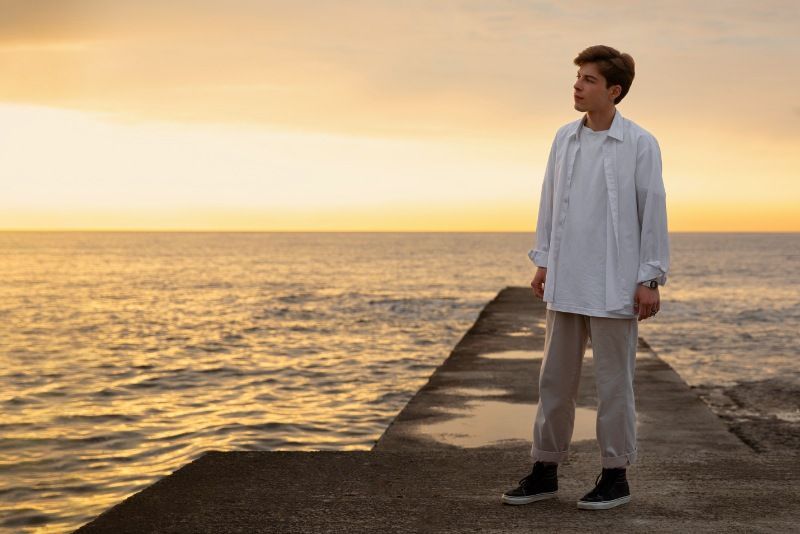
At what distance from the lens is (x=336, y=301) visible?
31312 millimetres

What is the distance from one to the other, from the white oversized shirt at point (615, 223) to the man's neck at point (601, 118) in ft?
0.08

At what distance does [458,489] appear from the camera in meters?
4.25

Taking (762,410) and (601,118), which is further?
(762,410)

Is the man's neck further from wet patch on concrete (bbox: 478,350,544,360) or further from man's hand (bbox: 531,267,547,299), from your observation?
wet patch on concrete (bbox: 478,350,544,360)

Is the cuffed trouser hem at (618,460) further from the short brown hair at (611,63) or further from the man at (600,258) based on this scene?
the short brown hair at (611,63)

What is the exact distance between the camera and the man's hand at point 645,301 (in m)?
3.62

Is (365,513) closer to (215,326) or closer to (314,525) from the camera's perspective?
(314,525)

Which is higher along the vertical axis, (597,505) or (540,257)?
(540,257)

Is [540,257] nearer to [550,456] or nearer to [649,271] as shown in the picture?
[649,271]

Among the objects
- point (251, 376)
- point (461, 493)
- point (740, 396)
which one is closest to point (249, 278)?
point (251, 376)

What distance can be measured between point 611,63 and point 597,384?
1395 mm

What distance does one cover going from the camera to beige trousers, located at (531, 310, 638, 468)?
12.4 ft

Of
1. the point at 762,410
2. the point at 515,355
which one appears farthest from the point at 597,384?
the point at 515,355

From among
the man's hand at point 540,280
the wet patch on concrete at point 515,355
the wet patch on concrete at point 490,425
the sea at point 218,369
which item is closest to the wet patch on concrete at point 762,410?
the sea at point 218,369
